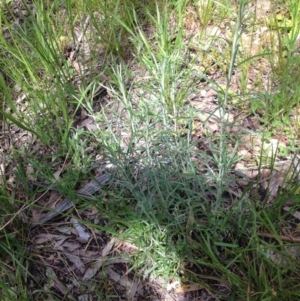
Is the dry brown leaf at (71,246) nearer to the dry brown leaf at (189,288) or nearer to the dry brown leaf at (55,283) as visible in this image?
the dry brown leaf at (55,283)

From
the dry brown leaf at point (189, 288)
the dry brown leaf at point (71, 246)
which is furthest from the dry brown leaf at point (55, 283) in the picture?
the dry brown leaf at point (189, 288)

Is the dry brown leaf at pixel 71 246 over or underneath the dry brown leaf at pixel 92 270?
over

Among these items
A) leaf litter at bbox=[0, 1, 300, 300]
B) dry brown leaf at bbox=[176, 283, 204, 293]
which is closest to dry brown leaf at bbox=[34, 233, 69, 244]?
leaf litter at bbox=[0, 1, 300, 300]

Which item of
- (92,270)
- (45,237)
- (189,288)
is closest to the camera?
(189,288)

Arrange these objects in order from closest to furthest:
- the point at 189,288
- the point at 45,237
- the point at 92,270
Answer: the point at 189,288, the point at 92,270, the point at 45,237

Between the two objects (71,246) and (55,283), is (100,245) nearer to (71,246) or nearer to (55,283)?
(71,246)

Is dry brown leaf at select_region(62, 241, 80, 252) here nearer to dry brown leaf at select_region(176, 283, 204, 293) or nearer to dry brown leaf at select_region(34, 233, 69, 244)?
dry brown leaf at select_region(34, 233, 69, 244)

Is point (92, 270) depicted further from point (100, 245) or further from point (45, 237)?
Answer: point (45, 237)

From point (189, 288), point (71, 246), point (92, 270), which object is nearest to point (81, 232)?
point (71, 246)

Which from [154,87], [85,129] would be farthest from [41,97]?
A: [154,87]

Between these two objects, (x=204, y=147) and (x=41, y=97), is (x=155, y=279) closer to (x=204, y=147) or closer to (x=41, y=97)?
(x=204, y=147)

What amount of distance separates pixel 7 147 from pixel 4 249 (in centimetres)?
59

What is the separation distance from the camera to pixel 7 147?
82.9 inches

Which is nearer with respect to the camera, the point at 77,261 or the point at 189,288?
the point at 189,288
